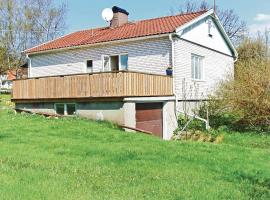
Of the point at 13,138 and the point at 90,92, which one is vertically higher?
the point at 90,92

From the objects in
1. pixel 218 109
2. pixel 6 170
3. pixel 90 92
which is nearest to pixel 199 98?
pixel 218 109

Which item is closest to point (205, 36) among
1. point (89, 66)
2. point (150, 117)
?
point (89, 66)

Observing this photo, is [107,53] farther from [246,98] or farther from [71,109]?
[246,98]

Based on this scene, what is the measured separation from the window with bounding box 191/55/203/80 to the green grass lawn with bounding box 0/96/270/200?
9.93 m

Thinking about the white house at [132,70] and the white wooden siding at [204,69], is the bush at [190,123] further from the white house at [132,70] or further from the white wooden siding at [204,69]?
the white wooden siding at [204,69]

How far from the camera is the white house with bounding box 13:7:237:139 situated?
55.5 feet

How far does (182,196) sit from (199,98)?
16598mm

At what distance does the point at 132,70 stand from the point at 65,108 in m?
4.00

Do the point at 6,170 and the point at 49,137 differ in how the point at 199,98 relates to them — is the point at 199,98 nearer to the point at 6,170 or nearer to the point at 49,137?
the point at 49,137

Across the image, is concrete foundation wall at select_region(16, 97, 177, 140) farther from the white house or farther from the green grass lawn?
the green grass lawn

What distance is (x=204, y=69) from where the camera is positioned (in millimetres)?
23797

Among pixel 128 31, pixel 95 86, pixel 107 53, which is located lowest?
pixel 95 86

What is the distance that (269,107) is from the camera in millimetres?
17547

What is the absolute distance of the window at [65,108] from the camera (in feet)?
63.4
